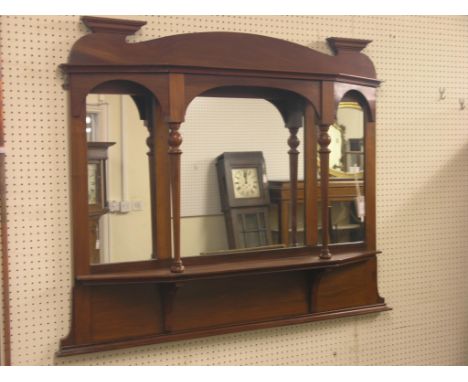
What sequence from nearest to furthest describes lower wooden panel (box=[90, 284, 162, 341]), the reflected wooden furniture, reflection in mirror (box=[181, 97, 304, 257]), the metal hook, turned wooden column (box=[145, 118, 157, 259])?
1. lower wooden panel (box=[90, 284, 162, 341])
2. turned wooden column (box=[145, 118, 157, 259])
3. reflection in mirror (box=[181, 97, 304, 257])
4. the reflected wooden furniture
5. the metal hook

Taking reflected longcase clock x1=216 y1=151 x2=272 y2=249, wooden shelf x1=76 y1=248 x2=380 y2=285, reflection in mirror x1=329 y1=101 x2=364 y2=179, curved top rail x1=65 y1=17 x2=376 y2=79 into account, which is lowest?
wooden shelf x1=76 y1=248 x2=380 y2=285

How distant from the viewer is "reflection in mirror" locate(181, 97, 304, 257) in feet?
7.63

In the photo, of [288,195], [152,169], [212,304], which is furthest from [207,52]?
[212,304]

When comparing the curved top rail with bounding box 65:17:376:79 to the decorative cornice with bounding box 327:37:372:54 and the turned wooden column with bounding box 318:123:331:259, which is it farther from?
the turned wooden column with bounding box 318:123:331:259

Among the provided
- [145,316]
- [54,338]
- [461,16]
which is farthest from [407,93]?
[54,338]

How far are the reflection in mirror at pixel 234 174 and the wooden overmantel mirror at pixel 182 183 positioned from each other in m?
0.02

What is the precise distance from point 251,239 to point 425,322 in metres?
1.04

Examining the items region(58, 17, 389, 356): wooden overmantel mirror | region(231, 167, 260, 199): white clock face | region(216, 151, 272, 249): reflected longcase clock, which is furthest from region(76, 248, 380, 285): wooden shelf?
region(231, 167, 260, 199): white clock face

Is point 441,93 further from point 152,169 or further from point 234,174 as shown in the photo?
point 152,169

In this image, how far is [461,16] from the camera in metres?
2.62

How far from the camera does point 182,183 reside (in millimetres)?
2336

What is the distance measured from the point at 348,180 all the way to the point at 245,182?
1.63ft

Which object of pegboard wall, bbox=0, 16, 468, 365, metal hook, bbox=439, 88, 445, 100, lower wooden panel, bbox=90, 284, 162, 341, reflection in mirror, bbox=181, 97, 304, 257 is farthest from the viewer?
metal hook, bbox=439, 88, 445, 100

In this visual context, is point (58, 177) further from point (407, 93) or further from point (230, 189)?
point (407, 93)
